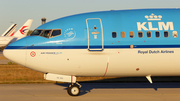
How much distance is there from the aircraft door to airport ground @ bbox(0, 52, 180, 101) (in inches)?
106

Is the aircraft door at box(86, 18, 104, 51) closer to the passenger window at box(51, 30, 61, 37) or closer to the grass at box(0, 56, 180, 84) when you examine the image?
the passenger window at box(51, 30, 61, 37)

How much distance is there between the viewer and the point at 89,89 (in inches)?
613

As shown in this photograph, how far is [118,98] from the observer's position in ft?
42.7

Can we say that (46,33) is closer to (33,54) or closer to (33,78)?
(33,54)

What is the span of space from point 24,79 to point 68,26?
28.0 feet

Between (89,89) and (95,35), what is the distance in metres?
4.42

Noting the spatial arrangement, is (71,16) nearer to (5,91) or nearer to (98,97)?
(98,97)

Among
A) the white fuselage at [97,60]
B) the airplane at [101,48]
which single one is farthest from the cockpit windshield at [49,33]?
the white fuselage at [97,60]

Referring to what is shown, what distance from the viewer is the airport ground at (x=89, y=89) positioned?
1317 cm

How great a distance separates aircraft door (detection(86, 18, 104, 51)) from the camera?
40.8 feet

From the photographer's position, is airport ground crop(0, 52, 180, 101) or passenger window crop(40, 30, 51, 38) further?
airport ground crop(0, 52, 180, 101)

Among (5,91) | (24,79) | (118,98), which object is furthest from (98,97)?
(24,79)

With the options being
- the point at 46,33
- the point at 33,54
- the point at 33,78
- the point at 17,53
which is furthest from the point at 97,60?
the point at 33,78

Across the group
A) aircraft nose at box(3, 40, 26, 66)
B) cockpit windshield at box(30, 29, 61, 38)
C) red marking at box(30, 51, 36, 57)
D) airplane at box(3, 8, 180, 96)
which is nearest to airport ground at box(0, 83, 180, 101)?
airplane at box(3, 8, 180, 96)
